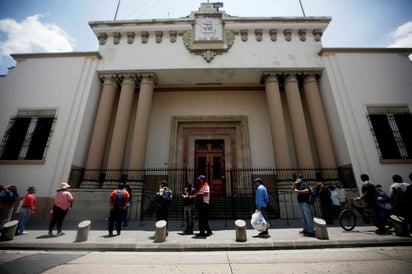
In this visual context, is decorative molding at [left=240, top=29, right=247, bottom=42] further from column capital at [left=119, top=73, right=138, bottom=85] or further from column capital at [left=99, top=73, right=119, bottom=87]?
column capital at [left=99, top=73, right=119, bottom=87]

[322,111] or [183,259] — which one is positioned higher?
[322,111]

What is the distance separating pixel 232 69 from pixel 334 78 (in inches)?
238

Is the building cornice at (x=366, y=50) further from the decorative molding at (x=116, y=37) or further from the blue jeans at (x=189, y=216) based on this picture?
the decorative molding at (x=116, y=37)

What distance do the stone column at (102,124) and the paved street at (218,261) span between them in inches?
227

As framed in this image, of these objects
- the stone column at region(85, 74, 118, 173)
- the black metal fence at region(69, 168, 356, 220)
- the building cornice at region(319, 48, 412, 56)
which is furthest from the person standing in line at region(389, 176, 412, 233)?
the stone column at region(85, 74, 118, 173)

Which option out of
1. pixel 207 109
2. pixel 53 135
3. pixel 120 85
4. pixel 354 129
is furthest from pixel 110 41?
pixel 354 129

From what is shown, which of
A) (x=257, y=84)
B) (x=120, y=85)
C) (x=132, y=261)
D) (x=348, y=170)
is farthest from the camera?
(x=257, y=84)

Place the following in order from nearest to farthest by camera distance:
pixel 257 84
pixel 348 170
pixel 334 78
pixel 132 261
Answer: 1. pixel 132 261
2. pixel 348 170
3. pixel 334 78
4. pixel 257 84

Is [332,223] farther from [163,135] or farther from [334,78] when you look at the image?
[163,135]

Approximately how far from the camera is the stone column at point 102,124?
983 cm

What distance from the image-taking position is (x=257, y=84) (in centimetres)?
1314

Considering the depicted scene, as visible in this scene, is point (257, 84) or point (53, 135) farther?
point (257, 84)

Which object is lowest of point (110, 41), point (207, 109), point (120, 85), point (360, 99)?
point (360, 99)

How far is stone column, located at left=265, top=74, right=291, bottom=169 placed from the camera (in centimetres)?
990
